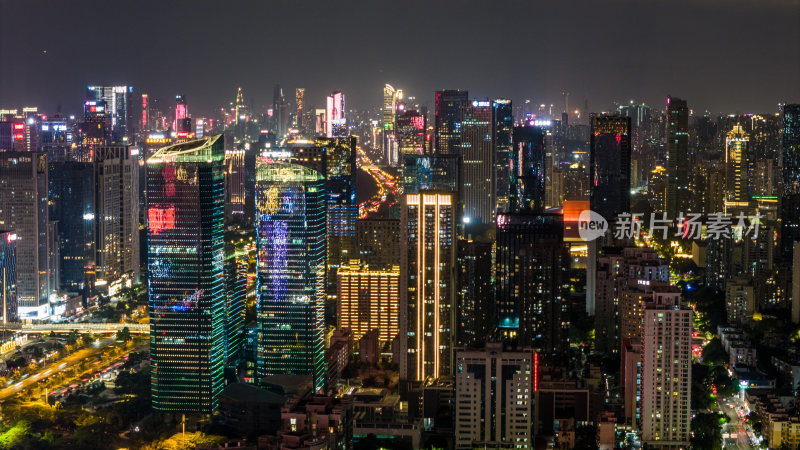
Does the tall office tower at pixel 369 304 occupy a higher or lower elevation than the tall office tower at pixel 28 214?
lower

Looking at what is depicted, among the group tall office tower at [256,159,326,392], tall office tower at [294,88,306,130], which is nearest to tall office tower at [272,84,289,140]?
tall office tower at [294,88,306,130]

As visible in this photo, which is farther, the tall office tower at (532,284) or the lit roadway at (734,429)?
the tall office tower at (532,284)

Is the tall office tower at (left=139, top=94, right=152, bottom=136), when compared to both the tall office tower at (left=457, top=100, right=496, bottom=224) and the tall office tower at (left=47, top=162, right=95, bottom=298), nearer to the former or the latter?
the tall office tower at (left=47, top=162, right=95, bottom=298)

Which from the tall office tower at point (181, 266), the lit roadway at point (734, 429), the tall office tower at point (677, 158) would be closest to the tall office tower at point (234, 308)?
the tall office tower at point (181, 266)

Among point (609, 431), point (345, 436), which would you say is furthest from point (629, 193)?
point (345, 436)

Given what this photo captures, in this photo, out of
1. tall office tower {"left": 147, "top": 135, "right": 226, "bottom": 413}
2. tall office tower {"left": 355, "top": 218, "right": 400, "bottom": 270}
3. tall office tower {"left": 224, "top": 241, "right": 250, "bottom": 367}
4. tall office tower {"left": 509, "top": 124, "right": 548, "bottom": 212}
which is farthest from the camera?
tall office tower {"left": 509, "top": 124, "right": 548, "bottom": 212}

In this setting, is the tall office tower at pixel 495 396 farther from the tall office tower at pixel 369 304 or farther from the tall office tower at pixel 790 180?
the tall office tower at pixel 790 180

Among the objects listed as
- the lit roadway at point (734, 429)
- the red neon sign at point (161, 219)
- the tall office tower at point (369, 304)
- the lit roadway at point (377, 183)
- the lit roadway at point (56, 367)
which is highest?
the lit roadway at point (377, 183)

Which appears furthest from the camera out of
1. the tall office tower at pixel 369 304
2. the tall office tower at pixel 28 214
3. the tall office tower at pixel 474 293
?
the tall office tower at pixel 28 214
